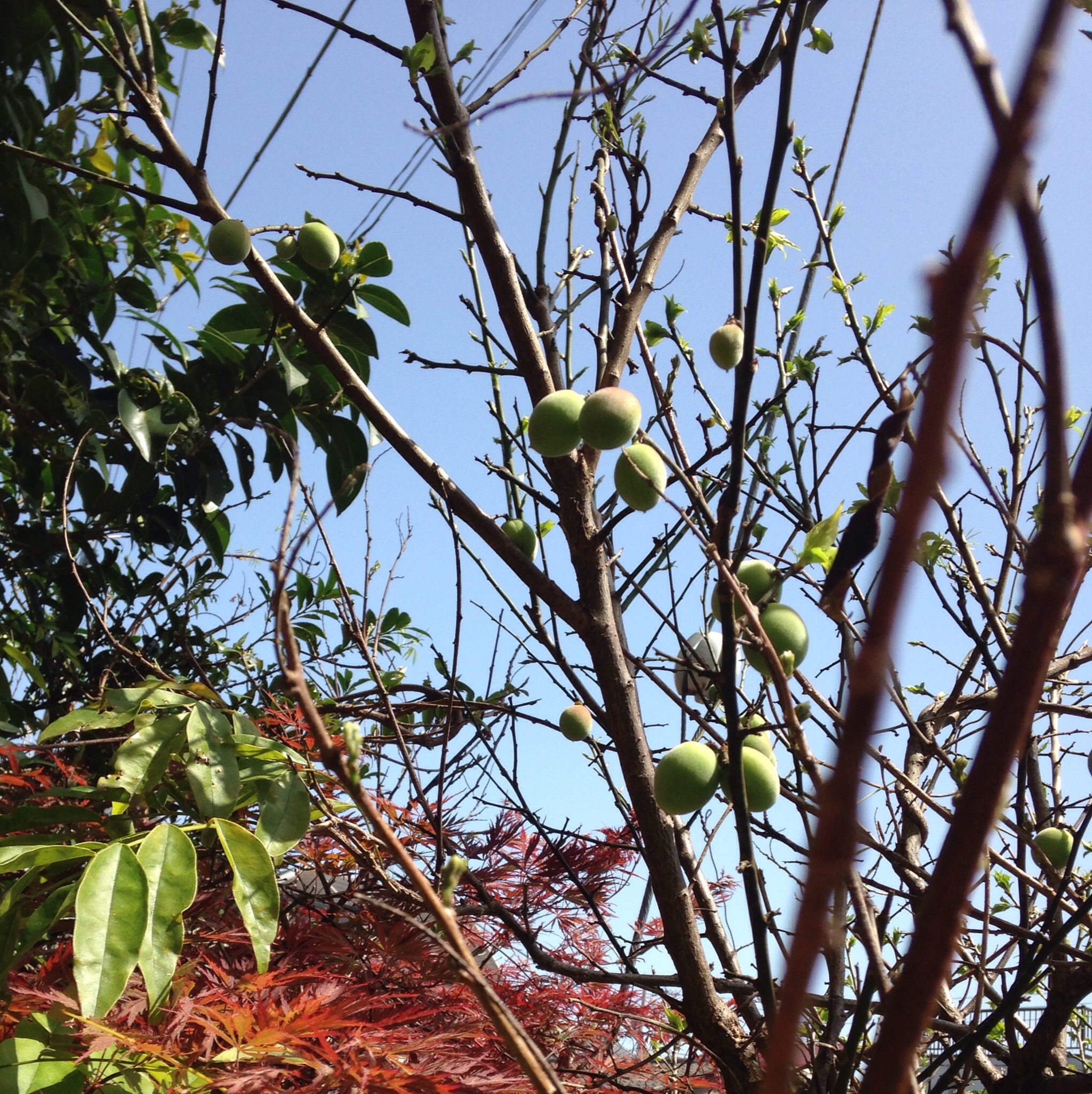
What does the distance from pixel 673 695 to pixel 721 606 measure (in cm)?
26

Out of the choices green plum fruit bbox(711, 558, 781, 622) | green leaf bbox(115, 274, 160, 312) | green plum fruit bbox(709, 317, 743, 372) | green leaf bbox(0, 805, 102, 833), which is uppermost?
green leaf bbox(115, 274, 160, 312)

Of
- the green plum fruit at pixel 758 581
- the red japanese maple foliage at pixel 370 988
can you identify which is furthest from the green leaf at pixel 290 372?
the green plum fruit at pixel 758 581

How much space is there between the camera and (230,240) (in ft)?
3.83

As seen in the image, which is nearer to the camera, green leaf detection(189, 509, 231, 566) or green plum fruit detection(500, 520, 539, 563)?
green plum fruit detection(500, 520, 539, 563)

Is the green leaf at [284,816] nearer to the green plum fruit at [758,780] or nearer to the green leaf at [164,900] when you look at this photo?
the green leaf at [164,900]

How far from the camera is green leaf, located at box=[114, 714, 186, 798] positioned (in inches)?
41.3

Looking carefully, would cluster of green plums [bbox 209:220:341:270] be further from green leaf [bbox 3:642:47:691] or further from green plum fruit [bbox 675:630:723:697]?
green leaf [bbox 3:642:47:691]

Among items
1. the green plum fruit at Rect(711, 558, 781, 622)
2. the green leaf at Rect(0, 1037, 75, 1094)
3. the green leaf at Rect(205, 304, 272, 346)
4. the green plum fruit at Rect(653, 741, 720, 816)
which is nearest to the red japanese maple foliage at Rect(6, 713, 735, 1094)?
the green leaf at Rect(0, 1037, 75, 1094)

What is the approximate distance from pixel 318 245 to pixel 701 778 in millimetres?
1005

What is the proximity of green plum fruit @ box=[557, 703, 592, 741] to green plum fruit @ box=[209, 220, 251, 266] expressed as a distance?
73 cm

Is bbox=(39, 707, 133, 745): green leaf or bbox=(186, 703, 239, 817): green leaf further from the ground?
bbox=(39, 707, 133, 745): green leaf

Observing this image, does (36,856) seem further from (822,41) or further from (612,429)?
(822,41)

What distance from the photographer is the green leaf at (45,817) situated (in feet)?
3.37

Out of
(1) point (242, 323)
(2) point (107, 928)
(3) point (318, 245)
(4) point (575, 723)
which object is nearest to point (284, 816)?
(2) point (107, 928)
